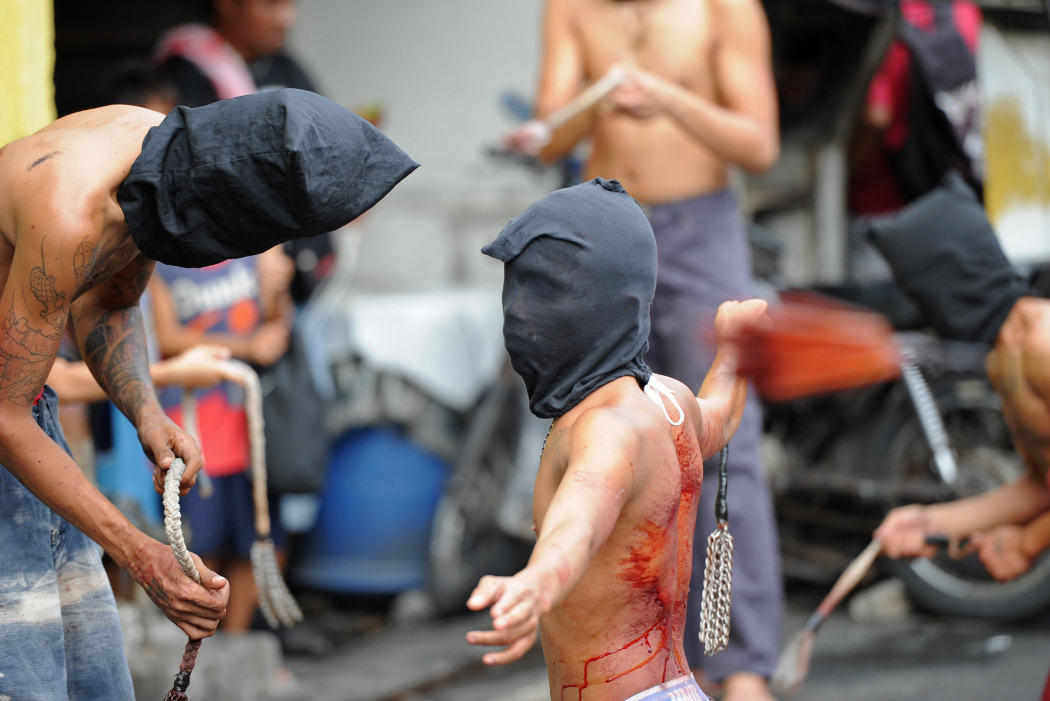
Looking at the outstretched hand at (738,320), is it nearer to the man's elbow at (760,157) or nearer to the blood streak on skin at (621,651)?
the blood streak on skin at (621,651)

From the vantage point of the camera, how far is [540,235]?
80.4 inches

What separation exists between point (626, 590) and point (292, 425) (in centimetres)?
273

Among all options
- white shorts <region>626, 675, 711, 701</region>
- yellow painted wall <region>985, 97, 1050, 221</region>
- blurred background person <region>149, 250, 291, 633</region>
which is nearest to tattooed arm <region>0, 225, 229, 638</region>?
white shorts <region>626, 675, 711, 701</region>

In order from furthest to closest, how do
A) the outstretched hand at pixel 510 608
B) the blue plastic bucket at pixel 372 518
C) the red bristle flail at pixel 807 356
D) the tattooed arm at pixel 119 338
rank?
the blue plastic bucket at pixel 372 518
the tattooed arm at pixel 119 338
the red bristle flail at pixel 807 356
the outstretched hand at pixel 510 608

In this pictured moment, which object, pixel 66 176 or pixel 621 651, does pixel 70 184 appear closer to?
pixel 66 176

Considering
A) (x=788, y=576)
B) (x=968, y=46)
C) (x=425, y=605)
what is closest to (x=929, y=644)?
(x=788, y=576)

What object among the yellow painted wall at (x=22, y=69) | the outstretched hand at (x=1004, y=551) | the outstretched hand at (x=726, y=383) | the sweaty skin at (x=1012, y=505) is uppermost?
the yellow painted wall at (x=22, y=69)

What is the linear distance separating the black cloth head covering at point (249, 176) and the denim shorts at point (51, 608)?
52cm

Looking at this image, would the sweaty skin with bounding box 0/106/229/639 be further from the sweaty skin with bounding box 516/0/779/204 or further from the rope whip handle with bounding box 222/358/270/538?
the sweaty skin with bounding box 516/0/779/204

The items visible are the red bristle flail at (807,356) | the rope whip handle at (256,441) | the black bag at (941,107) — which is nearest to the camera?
the red bristle flail at (807,356)

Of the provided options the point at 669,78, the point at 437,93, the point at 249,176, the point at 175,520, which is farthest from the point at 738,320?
the point at 437,93

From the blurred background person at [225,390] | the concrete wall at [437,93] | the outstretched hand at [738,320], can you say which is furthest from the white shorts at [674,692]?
the concrete wall at [437,93]

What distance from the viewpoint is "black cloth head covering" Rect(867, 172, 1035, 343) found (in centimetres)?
312

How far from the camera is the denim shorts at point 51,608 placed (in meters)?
2.18
